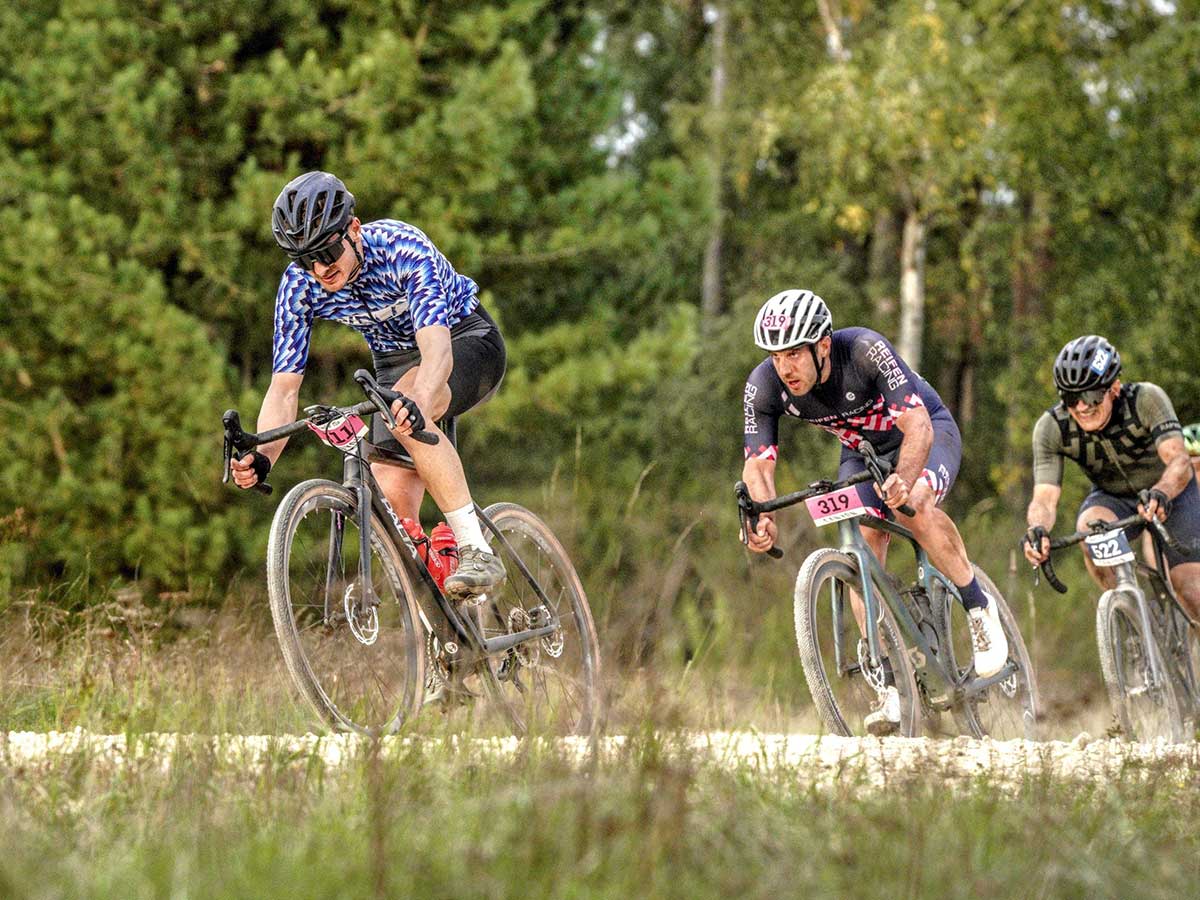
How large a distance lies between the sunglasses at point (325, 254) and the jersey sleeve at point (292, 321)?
21 cm

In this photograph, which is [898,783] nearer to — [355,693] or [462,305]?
[355,693]

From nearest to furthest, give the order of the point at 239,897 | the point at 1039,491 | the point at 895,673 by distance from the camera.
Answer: the point at 239,897 < the point at 895,673 < the point at 1039,491

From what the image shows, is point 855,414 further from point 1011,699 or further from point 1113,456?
point 1113,456

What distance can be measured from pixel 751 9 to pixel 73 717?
1062 inches

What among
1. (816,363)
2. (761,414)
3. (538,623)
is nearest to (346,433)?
(538,623)

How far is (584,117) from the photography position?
19.2 metres

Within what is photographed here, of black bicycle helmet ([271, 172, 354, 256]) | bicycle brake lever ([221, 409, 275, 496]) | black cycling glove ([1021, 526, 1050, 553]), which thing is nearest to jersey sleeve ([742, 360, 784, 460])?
black cycling glove ([1021, 526, 1050, 553])

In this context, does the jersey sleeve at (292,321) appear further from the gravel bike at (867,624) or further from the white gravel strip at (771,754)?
the gravel bike at (867,624)

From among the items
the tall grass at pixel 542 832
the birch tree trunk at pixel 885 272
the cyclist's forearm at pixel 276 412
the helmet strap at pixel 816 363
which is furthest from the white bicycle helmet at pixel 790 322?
the birch tree trunk at pixel 885 272

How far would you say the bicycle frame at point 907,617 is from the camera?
7273mm

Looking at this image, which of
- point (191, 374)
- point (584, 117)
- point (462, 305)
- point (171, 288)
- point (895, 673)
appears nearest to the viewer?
point (462, 305)

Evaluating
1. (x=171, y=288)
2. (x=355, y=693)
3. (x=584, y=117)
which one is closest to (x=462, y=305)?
(x=355, y=693)

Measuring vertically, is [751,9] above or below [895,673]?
above

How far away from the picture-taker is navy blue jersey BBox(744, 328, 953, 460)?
7406mm
